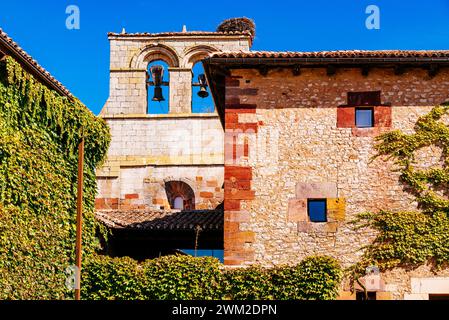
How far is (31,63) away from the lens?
20.7 metres

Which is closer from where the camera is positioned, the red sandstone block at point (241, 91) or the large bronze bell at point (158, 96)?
the red sandstone block at point (241, 91)

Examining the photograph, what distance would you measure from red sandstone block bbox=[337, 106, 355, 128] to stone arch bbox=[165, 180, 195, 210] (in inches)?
511

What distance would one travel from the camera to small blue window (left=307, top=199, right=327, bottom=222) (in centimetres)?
2295

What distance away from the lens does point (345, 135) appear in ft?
76.6

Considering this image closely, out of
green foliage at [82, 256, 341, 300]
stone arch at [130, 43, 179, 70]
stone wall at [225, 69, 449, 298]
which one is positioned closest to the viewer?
green foliage at [82, 256, 341, 300]

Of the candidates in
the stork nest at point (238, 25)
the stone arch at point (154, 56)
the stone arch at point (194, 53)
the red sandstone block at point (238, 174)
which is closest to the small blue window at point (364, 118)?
the red sandstone block at point (238, 174)

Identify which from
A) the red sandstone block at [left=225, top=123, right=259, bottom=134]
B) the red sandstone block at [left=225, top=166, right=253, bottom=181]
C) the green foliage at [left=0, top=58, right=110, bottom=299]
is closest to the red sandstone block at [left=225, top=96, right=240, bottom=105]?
the red sandstone block at [left=225, top=123, right=259, bottom=134]

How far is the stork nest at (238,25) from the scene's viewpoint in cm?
3831

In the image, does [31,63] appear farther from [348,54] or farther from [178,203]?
[178,203]

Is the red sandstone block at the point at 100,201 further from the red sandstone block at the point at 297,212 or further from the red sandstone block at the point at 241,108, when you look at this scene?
the red sandstone block at the point at 297,212

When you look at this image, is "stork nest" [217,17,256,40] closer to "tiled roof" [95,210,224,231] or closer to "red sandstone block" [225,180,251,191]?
"tiled roof" [95,210,224,231]

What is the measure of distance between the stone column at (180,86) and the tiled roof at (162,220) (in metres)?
8.38

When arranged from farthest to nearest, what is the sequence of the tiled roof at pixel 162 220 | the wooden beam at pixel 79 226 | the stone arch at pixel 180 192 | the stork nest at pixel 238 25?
the stork nest at pixel 238 25 → the stone arch at pixel 180 192 → the tiled roof at pixel 162 220 → the wooden beam at pixel 79 226

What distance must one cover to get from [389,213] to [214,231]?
188 inches
